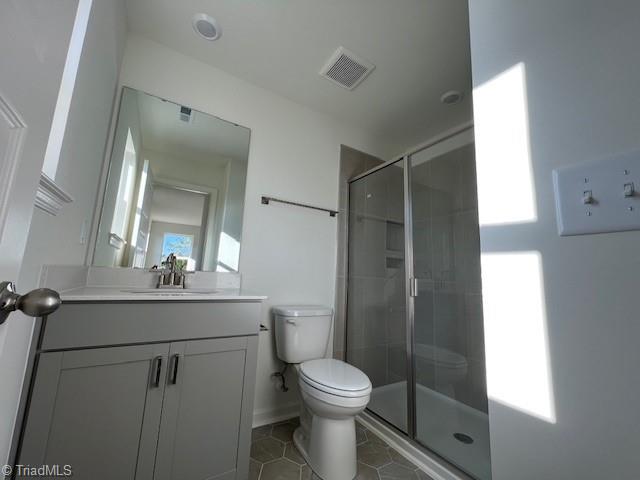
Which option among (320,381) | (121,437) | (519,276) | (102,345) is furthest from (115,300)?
(519,276)

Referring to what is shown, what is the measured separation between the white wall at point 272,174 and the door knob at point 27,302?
1371 mm

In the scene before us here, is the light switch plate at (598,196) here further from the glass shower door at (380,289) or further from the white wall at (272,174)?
the white wall at (272,174)

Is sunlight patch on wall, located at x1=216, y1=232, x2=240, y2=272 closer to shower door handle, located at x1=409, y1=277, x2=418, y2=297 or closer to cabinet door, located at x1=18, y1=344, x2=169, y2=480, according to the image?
cabinet door, located at x1=18, y1=344, x2=169, y2=480

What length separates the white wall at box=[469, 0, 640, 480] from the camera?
1.34 ft

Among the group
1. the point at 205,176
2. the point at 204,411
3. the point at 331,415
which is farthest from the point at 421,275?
the point at 205,176

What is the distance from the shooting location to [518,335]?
1.70ft

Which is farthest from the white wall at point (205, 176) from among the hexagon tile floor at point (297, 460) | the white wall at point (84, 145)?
the hexagon tile floor at point (297, 460)

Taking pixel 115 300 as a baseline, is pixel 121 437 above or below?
below

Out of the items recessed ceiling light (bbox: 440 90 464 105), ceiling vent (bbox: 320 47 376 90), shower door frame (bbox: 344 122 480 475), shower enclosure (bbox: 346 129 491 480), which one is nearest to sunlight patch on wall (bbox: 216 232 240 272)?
shower enclosure (bbox: 346 129 491 480)

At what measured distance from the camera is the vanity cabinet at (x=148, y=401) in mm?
839

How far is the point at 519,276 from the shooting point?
20.8 inches

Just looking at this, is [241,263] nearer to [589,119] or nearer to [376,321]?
[376,321]

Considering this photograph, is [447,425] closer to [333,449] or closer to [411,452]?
[411,452]

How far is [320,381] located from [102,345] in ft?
2.99
